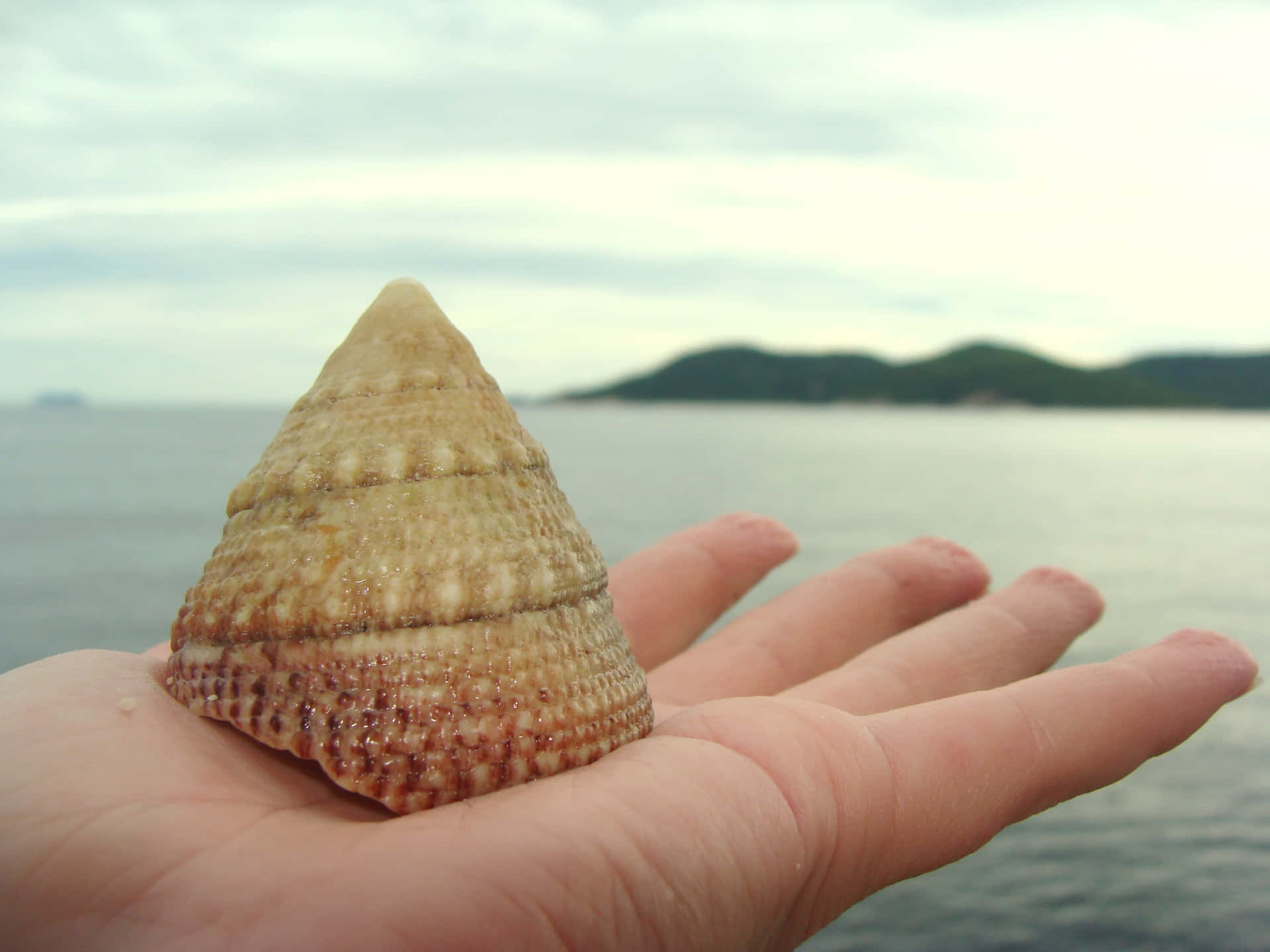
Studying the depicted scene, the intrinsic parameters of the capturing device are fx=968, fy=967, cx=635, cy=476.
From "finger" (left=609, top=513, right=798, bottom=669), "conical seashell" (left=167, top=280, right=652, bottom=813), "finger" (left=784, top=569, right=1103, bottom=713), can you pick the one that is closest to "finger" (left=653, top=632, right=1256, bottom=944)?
"conical seashell" (left=167, top=280, right=652, bottom=813)

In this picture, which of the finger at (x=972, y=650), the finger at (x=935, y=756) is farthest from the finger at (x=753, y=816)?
the finger at (x=972, y=650)

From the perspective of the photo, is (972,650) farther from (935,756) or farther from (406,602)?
(406,602)

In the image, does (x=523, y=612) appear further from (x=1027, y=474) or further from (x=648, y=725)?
(x=1027, y=474)

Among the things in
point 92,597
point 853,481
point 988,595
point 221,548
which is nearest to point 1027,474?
point 853,481

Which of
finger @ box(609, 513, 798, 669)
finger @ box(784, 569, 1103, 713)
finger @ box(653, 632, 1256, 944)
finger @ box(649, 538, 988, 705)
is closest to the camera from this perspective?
finger @ box(653, 632, 1256, 944)

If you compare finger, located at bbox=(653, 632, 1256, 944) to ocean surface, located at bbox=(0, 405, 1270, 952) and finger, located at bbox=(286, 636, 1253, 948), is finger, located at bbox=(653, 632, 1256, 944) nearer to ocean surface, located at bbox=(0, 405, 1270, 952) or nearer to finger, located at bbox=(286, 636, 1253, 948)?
finger, located at bbox=(286, 636, 1253, 948)
